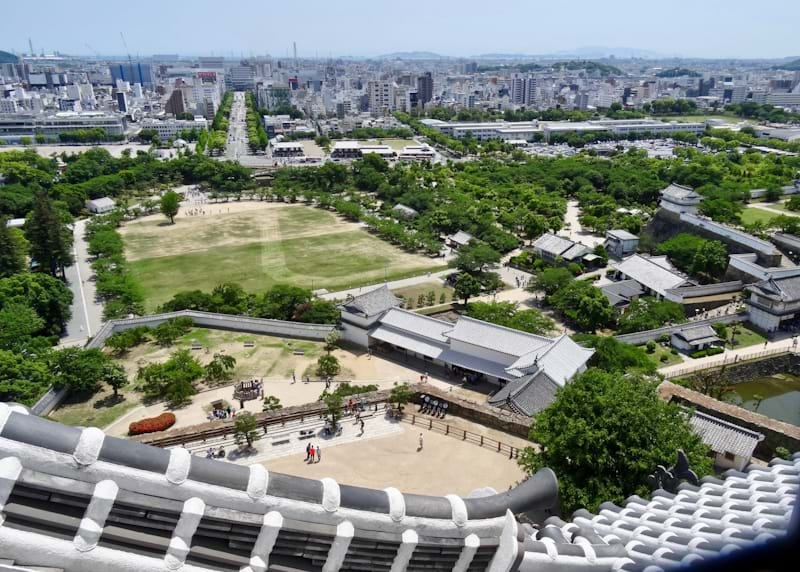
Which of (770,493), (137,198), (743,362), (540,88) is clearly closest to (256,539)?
(770,493)

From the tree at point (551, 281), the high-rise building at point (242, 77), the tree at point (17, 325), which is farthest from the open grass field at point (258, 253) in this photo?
the high-rise building at point (242, 77)

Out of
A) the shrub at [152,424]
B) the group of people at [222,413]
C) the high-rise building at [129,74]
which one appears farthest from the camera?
the high-rise building at [129,74]

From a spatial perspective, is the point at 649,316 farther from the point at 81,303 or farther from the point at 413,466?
the point at 81,303

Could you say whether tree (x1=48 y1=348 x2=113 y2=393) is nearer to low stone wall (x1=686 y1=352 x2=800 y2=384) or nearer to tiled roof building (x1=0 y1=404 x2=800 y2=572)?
tiled roof building (x1=0 y1=404 x2=800 y2=572)

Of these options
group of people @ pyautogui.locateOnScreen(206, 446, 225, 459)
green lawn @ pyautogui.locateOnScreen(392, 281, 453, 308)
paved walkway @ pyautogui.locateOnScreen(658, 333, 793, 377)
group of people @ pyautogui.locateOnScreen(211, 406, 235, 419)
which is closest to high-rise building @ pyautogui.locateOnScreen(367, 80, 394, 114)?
green lawn @ pyautogui.locateOnScreen(392, 281, 453, 308)

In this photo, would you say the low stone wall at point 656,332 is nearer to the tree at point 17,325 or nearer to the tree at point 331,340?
the tree at point 331,340

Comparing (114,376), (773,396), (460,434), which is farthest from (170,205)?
(773,396)
